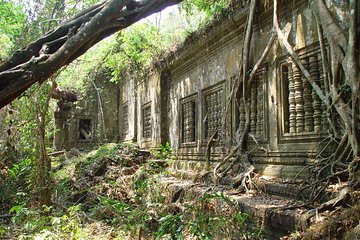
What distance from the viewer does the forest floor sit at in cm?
338

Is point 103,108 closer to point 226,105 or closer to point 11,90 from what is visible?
point 226,105

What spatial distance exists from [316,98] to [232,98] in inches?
70.4

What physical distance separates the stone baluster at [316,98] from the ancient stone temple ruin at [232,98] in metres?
0.01

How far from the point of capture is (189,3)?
680cm

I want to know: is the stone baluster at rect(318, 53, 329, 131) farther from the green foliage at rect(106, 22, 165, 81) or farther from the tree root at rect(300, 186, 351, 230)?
the green foliage at rect(106, 22, 165, 81)

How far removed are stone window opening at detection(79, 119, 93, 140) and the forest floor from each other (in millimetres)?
3412

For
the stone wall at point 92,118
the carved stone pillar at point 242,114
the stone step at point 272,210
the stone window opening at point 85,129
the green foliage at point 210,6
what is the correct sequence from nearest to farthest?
the stone step at point 272,210 → the carved stone pillar at point 242,114 → the green foliage at point 210,6 → the stone wall at point 92,118 → the stone window opening at point 85,129

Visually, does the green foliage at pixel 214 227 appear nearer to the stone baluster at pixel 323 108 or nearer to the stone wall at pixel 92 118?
the stone baluster at pixel 323 108

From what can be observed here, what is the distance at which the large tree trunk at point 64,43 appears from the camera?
2.58m

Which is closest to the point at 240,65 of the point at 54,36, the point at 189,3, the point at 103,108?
the point at 189,3

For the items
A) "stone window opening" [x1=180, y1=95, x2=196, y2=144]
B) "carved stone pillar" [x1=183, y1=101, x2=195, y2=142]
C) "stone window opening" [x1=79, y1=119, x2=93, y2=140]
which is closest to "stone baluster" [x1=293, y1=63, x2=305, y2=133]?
"stone window opening" [x1=180, y1=95, x2=196, y2=144]

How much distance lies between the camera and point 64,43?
2.99 meters

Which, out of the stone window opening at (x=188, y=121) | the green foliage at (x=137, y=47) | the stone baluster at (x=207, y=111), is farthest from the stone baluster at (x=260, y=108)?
the green foliage at (x=137, y=47)

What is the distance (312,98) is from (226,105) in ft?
6.04
